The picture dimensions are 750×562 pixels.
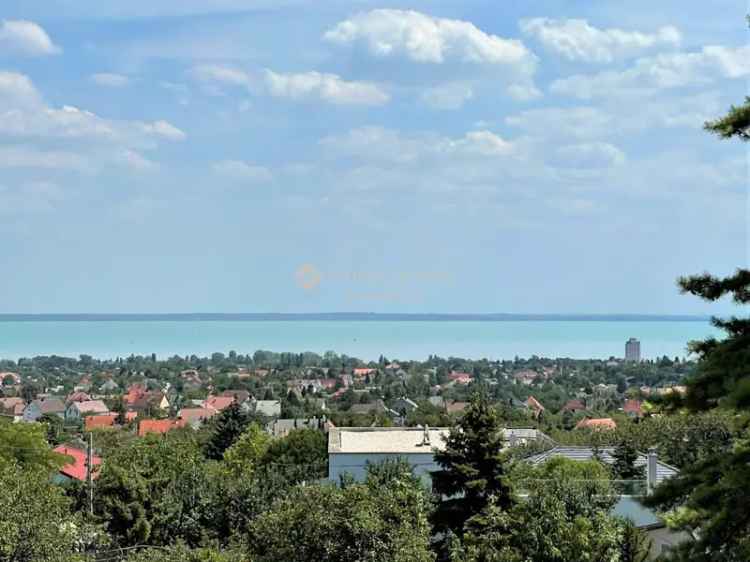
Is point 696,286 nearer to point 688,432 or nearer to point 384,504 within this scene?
point 384,504

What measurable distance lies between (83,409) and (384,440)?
239ft

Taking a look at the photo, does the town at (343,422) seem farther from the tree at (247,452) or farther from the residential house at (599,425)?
the residential house at (599,425)

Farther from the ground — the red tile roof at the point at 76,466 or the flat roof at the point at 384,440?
the flat roof at the point at 384,440

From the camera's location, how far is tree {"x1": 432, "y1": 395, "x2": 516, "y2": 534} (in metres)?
20.6

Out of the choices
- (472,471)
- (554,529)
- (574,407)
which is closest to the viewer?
(554,529)

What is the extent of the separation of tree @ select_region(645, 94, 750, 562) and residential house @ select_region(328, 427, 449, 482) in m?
23.4

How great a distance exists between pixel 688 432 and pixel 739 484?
31.8 metres

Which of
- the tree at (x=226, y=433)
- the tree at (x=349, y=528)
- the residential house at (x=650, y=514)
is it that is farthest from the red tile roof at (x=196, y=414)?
the tree at (x=349, y=528)

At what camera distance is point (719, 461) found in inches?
283

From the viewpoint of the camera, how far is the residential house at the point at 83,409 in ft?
326

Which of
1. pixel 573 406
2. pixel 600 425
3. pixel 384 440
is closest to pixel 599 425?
pixel 600 425

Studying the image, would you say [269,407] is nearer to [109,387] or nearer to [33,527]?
[109,387]

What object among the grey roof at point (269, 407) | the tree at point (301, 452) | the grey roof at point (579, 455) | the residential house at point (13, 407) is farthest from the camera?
the residential house at point (13, 407)

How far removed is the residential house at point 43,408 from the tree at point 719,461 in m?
97.9
